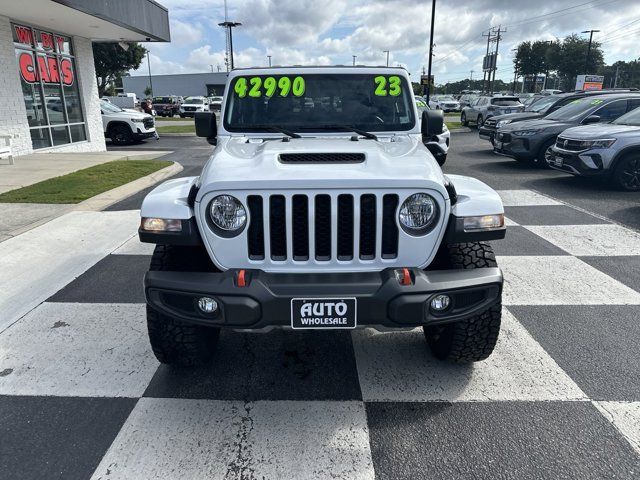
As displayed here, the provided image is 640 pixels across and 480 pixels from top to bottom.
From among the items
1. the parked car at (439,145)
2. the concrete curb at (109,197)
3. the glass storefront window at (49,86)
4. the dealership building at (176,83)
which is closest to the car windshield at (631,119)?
the parked car at (439,145)

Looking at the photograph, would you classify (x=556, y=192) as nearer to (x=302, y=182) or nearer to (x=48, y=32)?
(x=302, y=182)

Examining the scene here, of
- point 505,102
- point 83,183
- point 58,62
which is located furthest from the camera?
point 505,102

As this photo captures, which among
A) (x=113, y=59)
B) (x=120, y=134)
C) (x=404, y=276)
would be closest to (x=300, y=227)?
(x=404, y=276)

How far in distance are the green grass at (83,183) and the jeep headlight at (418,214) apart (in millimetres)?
6863

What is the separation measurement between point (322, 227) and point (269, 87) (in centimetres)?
189

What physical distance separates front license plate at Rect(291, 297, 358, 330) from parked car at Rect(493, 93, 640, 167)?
9071 mm

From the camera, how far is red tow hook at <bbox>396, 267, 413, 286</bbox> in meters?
2.48

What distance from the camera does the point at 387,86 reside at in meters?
4.00

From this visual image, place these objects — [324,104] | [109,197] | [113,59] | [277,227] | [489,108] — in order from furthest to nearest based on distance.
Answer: [113,59], [489,108], [109,197], [324,104], [277,227]

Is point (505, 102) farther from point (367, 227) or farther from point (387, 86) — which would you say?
point (367, 227)

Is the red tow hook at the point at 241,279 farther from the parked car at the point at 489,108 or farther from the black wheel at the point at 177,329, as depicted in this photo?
the parked car at the point at 489,108

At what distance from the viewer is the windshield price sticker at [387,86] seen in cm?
398

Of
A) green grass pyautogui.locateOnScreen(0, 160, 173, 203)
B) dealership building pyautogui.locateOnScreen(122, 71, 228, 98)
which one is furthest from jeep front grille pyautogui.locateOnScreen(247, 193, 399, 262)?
dealership building pyautogui.locateOnScreen(122, 71, 228, 98)

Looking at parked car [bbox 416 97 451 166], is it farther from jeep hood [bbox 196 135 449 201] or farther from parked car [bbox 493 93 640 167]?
jeep hood [bbox 196 135 449 201]
